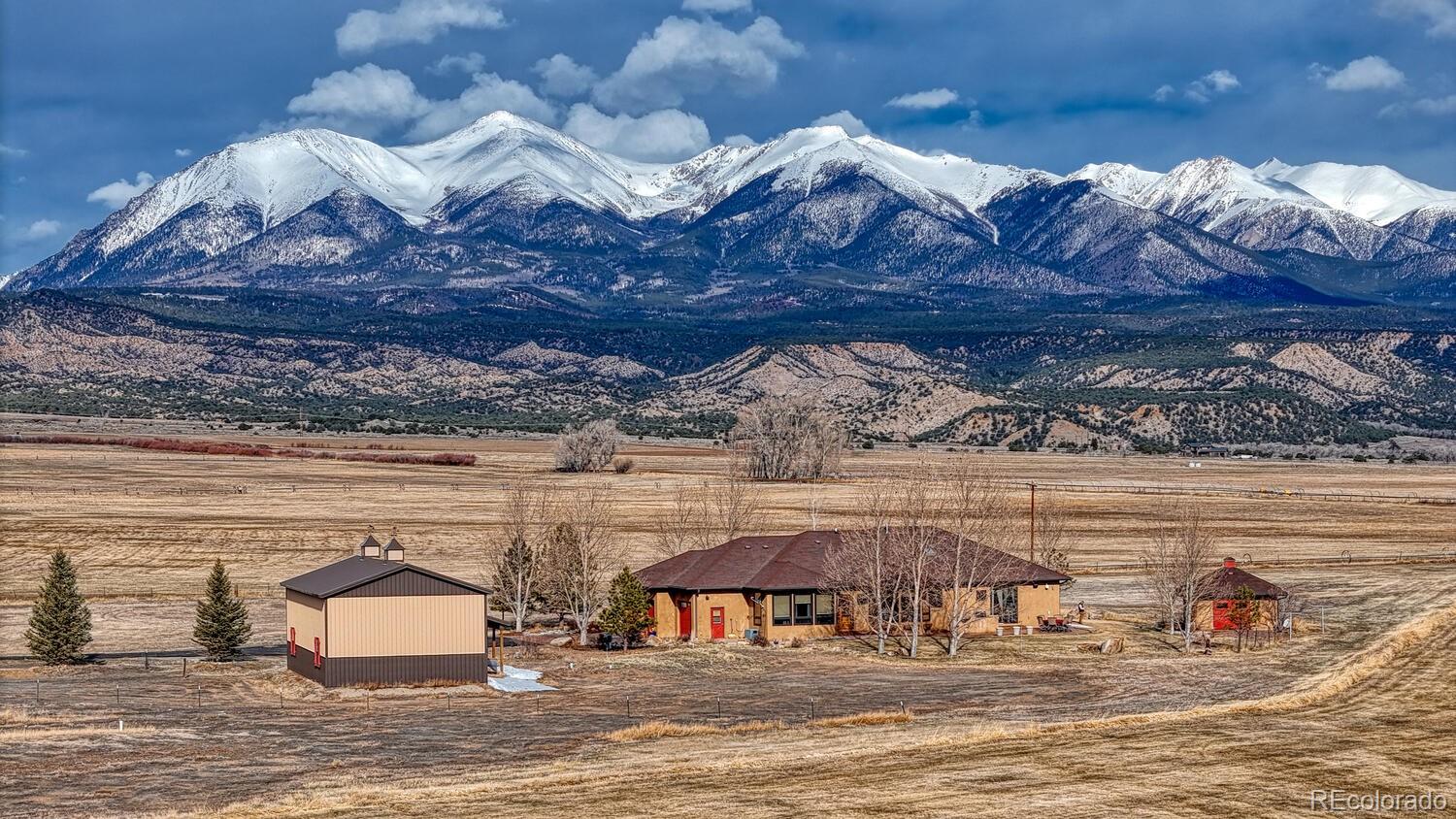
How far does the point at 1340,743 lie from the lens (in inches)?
1533

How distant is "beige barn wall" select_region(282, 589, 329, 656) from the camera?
53875 millimetres

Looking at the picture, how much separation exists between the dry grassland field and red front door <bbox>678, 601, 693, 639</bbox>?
3.17 metres

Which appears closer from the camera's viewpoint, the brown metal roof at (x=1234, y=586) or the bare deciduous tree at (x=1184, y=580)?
the bare deciduous tree at (x=1184, y=580)

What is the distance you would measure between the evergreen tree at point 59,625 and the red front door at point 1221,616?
4009cm

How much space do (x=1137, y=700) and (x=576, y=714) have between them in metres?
14.9

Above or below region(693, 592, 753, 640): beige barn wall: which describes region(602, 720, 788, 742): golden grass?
below

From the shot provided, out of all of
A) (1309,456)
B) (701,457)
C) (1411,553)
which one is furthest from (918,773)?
(1309,456)

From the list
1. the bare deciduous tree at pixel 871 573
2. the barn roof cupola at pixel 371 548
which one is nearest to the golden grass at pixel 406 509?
the barn roof cupola at pixel 371 548

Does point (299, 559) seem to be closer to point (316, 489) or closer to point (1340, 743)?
point (316, 489)

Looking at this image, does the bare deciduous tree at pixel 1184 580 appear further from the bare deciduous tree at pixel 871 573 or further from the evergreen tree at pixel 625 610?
the evergreen tree at pixel 625 610

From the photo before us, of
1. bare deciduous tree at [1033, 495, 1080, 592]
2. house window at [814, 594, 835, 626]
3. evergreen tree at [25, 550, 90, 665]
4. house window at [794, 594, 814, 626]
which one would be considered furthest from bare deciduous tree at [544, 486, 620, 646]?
bare deciduous tree at [1033, 495, 1080, 592]

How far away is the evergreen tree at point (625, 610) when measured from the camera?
62875 millimetres

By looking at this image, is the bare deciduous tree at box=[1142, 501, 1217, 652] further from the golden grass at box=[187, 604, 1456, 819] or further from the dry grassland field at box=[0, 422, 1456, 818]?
the golden grass at box=[187, 604, 1456, 819]

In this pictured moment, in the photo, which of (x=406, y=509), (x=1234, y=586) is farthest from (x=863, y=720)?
(x=406, y=509)
